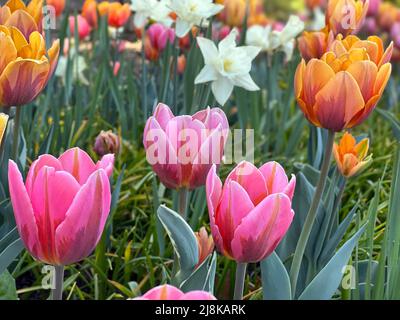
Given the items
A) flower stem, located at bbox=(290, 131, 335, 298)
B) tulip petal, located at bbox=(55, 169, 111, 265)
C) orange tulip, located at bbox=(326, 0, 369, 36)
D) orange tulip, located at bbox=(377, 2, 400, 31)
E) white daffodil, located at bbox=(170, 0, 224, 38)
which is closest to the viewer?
tulip petal, located at bbox=(55, 169, 111, 265)

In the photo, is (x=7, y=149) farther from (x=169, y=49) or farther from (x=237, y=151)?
(x=237, y=151)

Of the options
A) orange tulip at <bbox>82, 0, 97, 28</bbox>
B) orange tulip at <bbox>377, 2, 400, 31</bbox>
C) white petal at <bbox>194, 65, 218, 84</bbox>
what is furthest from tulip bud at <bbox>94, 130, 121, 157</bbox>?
orange tulip at <bbox>377, 2, 400, 31</bbox>

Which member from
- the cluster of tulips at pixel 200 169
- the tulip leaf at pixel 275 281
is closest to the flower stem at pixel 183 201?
the cluster of tulips at pixel 200 169

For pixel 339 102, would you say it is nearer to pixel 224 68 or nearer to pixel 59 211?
pixel 59 211

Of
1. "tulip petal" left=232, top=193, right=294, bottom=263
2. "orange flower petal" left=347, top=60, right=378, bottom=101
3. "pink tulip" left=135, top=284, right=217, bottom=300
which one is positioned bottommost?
"pink tulip" left=135, top=284, right=217, bottom=300

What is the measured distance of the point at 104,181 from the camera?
784 mm

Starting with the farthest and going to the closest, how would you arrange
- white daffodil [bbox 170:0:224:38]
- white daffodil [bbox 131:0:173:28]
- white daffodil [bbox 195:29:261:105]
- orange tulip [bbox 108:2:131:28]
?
orange tulip [bbox 108:2:131:28], white daffodil [bbox 131:0:173:28], white daffodil [bbox 170:0:224:38], white daffodil [bbox 195:29:261:105]

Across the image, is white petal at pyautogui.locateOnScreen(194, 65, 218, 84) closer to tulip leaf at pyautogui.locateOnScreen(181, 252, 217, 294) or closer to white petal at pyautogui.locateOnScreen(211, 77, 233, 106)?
white petal at pyautogui.locateOnScreen(211, 77, 233, 106)

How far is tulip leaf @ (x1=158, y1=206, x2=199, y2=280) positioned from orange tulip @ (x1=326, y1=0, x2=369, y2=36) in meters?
0.65

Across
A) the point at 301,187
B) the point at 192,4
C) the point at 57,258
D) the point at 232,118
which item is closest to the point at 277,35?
the point at 232,118

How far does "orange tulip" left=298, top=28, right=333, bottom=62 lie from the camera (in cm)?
144

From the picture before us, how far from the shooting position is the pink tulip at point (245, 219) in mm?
804

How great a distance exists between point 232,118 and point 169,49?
31.7 inches

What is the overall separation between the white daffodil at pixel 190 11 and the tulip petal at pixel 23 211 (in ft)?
2.76
